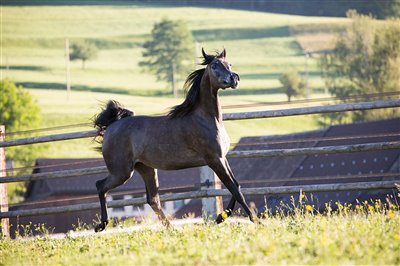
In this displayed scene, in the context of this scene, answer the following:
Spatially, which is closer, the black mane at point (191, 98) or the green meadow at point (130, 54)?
the black mane at point (191, 98)

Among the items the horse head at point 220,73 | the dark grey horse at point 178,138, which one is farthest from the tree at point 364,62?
the horse head at point 220,73

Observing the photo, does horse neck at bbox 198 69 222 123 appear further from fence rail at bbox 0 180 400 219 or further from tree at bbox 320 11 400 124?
tree at bbox 320 11 400 124

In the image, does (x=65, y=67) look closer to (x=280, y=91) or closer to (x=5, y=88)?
(x=5, y=88)

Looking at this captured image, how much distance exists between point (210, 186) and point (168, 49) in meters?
108

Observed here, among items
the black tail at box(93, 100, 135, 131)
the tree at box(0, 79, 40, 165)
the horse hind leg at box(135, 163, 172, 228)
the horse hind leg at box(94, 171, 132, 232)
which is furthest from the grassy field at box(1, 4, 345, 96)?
the horse hind leg at box(94, 171, 132, 232)

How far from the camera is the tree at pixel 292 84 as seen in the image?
300 feet

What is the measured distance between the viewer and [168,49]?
11869cm

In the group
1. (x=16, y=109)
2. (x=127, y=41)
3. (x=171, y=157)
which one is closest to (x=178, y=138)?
(x=171, y=157)

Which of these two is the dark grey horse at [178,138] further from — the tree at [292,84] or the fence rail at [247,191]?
the tree at [292,84]

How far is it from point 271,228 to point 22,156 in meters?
77.1

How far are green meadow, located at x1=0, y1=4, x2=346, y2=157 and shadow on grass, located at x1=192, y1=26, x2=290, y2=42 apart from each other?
0.13 metres

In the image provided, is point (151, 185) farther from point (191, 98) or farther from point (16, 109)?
point (16, 109)

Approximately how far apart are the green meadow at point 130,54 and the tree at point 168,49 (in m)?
1.30

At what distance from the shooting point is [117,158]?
35.7 ft
